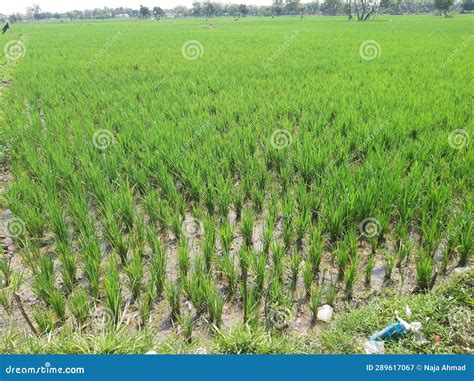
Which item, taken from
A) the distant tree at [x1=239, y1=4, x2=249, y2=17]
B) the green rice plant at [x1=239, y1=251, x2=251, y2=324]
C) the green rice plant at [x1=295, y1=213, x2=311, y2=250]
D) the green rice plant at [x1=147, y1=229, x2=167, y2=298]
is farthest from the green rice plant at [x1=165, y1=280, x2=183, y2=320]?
the distant tree at [x1=239, y1=4, x2=249, y2=17]

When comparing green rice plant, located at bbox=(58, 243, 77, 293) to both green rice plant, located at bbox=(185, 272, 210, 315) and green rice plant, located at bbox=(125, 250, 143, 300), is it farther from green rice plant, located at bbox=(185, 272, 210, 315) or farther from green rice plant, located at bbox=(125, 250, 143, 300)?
green rice plant, located at bbox=(185, 272, 210, 315)

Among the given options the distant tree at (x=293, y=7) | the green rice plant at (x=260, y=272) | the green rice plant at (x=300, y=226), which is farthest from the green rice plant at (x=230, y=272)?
the distant tree at (x=293, y=7)

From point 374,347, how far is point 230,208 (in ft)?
5.83

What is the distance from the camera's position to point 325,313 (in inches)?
81.7

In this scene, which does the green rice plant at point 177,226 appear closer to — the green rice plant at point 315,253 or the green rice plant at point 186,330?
the green rice plant at point 186,330

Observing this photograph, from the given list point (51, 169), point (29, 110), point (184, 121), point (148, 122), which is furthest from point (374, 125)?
point (29, 110)

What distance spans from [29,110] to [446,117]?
673 centimetres

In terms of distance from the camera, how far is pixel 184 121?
4844 mm

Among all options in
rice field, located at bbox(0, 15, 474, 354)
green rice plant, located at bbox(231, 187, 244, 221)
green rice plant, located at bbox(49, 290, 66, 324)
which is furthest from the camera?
green rice plant, located at bbox(231, 187, 244, 221)

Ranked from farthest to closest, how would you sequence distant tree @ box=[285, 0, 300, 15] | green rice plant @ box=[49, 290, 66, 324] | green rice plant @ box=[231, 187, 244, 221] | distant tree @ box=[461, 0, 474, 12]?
distant tree @ box=[285, 0, 300, 15] < distant tree @ box=[461, 0, 474, 12] < green rice plant @ box=[231, 187, 244, 221] < green rice plant @ box=[49, 290, 66, 324]

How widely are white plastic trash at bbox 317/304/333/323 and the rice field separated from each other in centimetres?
4

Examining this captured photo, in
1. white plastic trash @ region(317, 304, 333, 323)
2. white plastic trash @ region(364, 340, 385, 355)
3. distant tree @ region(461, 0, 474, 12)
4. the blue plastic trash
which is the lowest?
white plastic trash @ region(317, 304, 333, 323)

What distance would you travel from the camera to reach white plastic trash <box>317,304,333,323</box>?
2.05 m

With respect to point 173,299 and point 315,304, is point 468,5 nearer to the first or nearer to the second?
point 315,304
